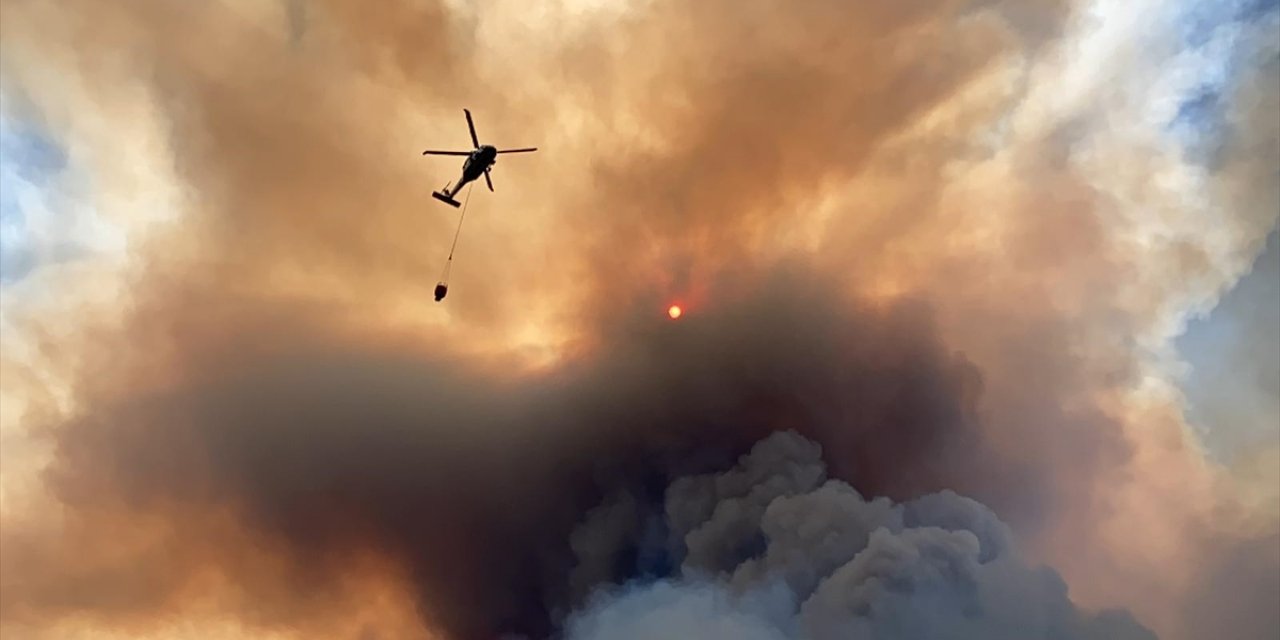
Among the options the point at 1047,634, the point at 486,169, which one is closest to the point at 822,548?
the point at 1047,634

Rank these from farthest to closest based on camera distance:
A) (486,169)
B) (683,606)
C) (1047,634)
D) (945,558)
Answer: (683,606), (945,558), (1047,634), (486,169)

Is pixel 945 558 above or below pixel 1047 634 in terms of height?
above

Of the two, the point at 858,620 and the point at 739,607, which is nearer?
the point at 858,620

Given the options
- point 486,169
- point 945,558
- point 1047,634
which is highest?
point 486,169

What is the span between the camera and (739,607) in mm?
111875

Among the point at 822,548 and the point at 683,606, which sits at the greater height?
the point at 822,548

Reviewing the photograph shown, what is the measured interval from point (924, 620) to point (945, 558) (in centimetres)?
992

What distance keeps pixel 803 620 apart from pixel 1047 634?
103ft

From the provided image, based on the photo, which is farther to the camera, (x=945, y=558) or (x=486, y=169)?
(x=945, y=558)

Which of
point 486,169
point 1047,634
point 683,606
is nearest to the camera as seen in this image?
point 486,169

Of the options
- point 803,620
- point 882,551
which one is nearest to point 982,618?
point 882,551

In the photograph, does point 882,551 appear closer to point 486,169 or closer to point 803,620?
Answer: point 803,620

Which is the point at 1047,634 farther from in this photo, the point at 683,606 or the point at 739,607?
the point at 683,606

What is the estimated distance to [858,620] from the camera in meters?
102
